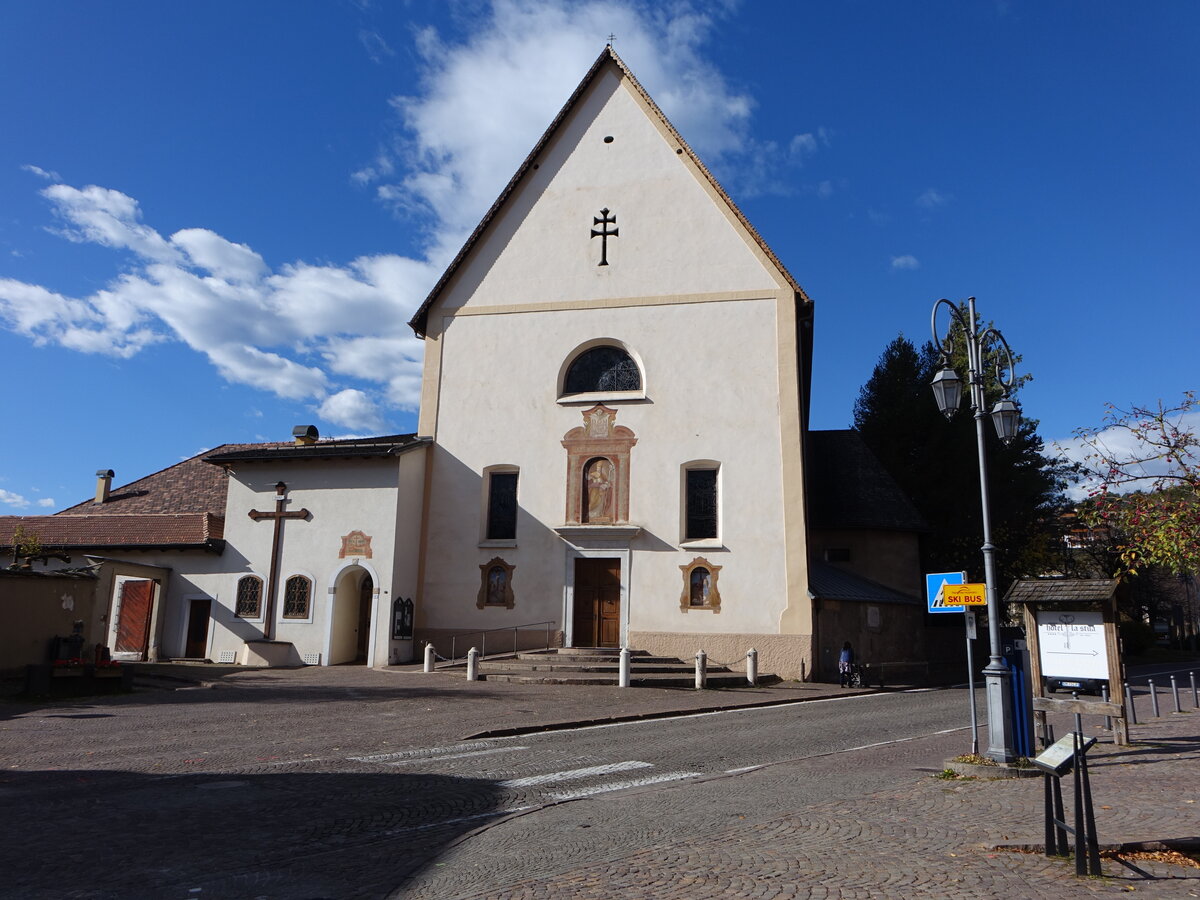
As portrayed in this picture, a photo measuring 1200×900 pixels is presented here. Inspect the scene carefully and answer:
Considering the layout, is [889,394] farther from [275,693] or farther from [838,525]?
[275,693]

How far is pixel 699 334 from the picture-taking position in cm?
2653

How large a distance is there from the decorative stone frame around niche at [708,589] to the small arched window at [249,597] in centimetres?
1196

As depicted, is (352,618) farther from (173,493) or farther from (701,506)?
(701,506)

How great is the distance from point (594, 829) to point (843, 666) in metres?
17.5

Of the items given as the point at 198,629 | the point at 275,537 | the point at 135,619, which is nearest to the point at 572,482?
the point at 275,537

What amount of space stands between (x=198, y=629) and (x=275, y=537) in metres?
3.66

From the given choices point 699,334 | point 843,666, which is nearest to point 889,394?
point 699,334

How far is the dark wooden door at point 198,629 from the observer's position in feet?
87.0

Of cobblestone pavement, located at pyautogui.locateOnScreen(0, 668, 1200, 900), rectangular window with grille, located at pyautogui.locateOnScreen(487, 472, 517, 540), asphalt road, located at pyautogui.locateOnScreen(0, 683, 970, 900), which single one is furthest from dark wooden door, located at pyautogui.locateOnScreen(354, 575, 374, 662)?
cobblestone pavement, located at pyautogui.locateOnScreen(0, 668, 1200, 900)

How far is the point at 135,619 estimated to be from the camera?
26641 mm

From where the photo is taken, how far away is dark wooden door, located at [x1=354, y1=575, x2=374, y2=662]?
2667 centimetres

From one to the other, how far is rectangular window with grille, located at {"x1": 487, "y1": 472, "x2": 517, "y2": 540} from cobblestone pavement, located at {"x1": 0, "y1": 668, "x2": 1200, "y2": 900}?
13986mm

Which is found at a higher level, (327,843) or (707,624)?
(707,624)

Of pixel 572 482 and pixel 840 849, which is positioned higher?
pixel 572 482
